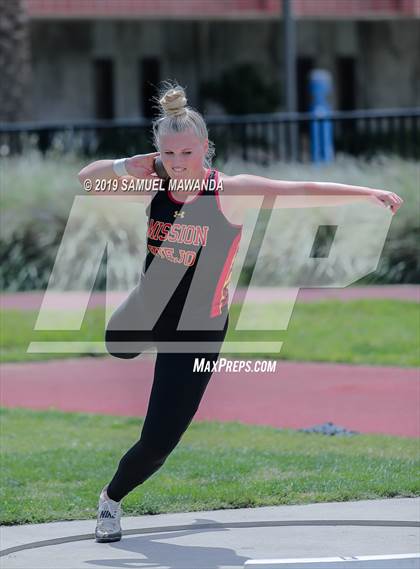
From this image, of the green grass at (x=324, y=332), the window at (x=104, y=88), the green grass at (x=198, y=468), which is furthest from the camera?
the window at (x=104, y=88)

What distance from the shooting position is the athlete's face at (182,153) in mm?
5828

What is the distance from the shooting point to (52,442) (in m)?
8.59

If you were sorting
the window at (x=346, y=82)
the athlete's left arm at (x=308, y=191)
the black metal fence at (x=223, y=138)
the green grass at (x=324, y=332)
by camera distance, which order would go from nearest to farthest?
the athlete's left arm at (x=308, y=191) → the green grass at (x=324, y=332) → the black metal fence at (x=223, y=138) → the window at (x=346, y=82)

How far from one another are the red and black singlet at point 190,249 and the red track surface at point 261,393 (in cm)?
312

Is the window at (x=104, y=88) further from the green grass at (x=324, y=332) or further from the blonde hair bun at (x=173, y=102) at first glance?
the blonde hair bun at (x=173, y=102)

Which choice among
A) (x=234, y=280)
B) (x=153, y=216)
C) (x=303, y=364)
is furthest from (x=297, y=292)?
(x=153, y=216)

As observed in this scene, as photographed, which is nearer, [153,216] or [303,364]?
[153,216]

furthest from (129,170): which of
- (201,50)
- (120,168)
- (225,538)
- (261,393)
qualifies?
(201,50)

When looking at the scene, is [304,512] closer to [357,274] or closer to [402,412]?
[402,412]

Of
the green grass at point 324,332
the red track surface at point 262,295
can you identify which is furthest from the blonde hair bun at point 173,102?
the red track surface at point 262,295

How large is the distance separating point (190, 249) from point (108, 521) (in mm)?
1273

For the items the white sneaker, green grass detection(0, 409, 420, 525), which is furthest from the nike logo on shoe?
green grass detection(0, 409, 420, 525)

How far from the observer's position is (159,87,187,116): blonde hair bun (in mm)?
5816

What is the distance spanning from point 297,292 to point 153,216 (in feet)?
26.0
